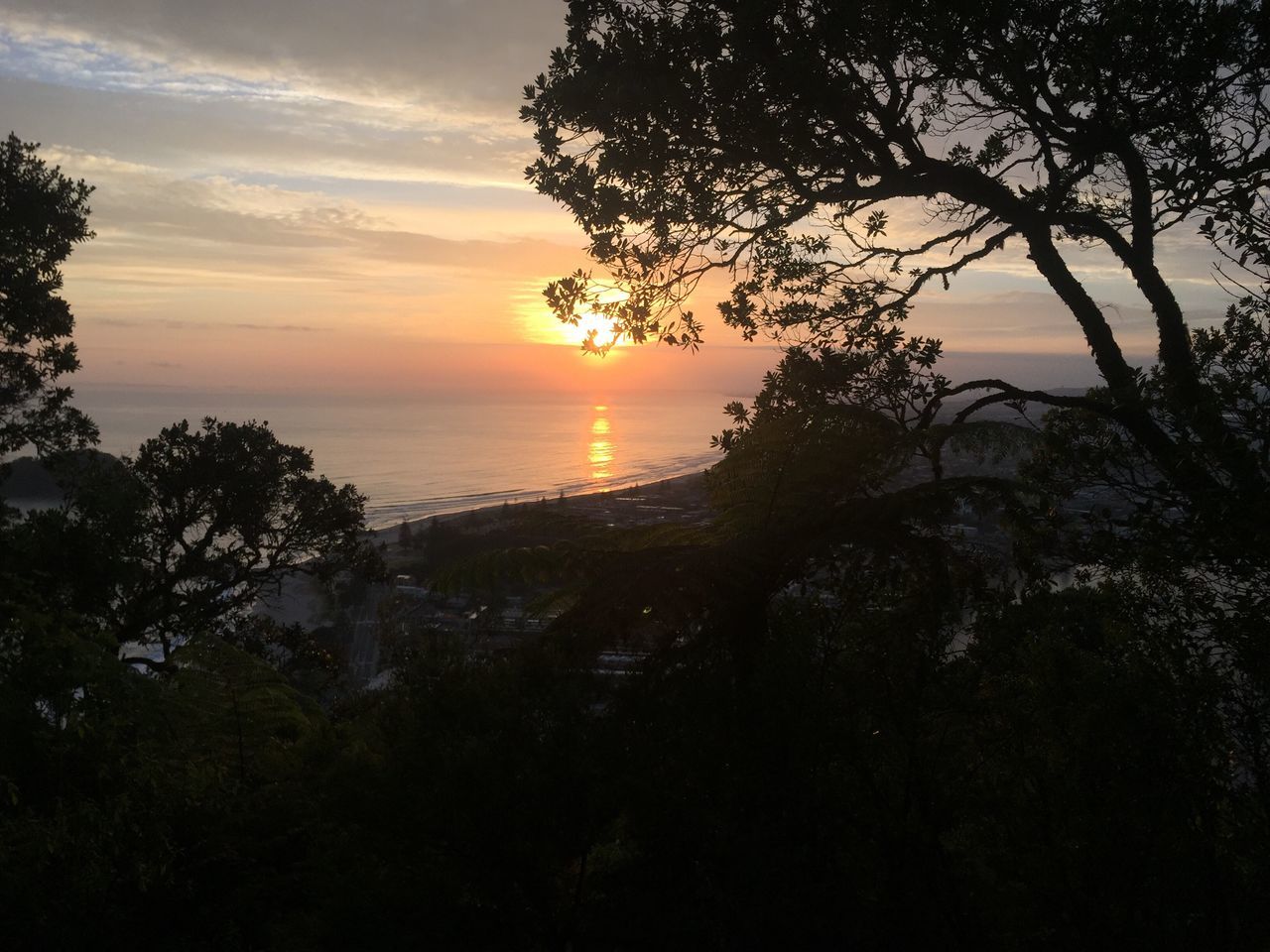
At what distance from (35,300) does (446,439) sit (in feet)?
234

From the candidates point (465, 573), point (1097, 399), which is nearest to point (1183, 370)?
point (1097, 399)

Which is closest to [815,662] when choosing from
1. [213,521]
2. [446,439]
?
[213,521]

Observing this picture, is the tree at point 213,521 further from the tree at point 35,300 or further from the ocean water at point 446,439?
the ocean water at point 446,439

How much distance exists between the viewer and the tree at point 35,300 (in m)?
12.6

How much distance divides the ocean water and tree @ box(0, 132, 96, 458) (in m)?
13.1

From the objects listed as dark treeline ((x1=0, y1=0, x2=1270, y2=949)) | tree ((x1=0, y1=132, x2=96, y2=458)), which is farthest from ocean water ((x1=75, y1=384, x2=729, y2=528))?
dark treeline ((x1=0, y1=0, x2=1270, y2=949))

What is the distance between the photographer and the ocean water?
50.9m

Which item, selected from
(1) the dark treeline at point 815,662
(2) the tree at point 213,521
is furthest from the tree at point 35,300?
(1) the dark treeline at point 815,662

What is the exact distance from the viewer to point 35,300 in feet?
41.3

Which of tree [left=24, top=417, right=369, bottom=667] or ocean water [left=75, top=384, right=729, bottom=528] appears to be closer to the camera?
tree [left=24, top=417, right=369, bottom=667]

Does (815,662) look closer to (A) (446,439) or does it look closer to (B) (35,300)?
(B) (35,300)

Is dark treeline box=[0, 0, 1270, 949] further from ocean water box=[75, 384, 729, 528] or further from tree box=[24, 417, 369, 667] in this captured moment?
ocean water box=[75, 384, 729, 528]

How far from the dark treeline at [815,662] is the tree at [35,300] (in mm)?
8101

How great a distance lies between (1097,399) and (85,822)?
706cm
